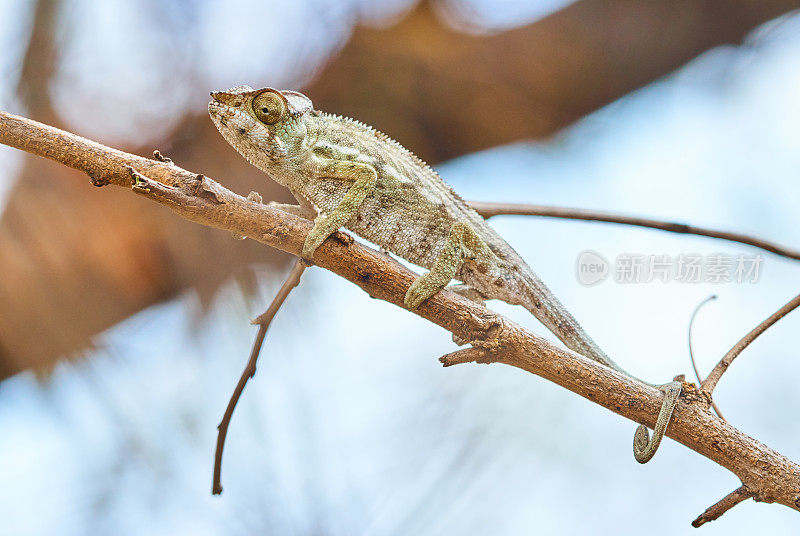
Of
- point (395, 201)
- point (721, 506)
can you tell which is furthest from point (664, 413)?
point (395, 201)

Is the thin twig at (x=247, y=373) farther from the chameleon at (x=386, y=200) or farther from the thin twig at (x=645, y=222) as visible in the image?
the thin twig at (x=645, y=222)

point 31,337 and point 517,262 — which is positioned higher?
point 517,262

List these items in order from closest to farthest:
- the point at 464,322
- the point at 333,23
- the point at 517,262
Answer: the point at 464,322
the point at 517,262
the point at 333,23

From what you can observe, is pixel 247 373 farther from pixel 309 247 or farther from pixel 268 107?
pixel 268 107

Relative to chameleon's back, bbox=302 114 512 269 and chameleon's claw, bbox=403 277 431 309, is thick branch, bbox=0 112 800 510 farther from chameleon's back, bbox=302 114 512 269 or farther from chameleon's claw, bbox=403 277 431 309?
chameleon's back, bbox=302 114 512 269

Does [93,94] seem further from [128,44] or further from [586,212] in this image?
[586,212]

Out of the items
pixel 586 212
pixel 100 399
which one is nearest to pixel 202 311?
pixel 100 399

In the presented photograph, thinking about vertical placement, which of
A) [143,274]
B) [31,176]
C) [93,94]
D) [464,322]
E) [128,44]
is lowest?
[143,274]

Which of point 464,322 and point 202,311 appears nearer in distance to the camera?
point 464,322
